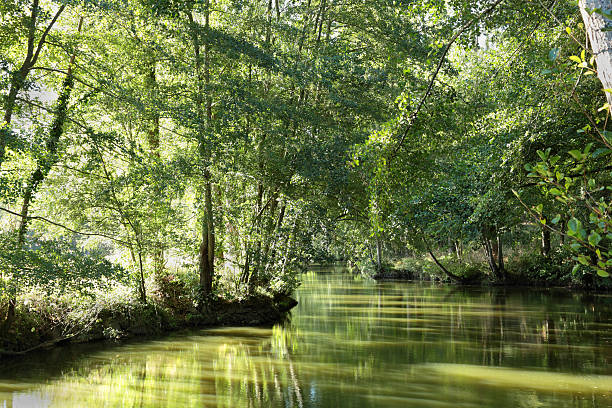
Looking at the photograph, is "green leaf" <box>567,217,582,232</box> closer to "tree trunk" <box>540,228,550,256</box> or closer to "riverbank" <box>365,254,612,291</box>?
"riverbank" <box>365,254,612,291</box>

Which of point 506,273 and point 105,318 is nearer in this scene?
point 105,318

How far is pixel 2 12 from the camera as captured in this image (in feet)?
31.9

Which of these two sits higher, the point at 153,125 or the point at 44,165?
the point at 153,125

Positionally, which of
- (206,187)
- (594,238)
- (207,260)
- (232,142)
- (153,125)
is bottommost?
(207,260)

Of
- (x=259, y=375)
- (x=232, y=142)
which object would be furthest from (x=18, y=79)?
(x=259, y=375)

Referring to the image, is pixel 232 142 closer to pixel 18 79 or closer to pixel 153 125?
pixel 153 125

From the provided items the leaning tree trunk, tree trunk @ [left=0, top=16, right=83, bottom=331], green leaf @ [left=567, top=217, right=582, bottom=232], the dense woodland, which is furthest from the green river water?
the leaning tree trunk

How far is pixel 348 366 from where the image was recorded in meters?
10.5

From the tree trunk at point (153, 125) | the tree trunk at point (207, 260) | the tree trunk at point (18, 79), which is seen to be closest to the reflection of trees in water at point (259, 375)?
the tree trunk at point (207, 260)

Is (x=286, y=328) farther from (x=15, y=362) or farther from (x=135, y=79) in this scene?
(x=135, y=79)

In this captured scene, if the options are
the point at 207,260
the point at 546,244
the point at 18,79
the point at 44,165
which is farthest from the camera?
the point at 546,244

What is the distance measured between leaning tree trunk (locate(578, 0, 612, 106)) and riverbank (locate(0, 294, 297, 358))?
11012 mm

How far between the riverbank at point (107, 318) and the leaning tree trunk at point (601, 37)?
1101 centimetres

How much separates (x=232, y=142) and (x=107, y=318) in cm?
566
